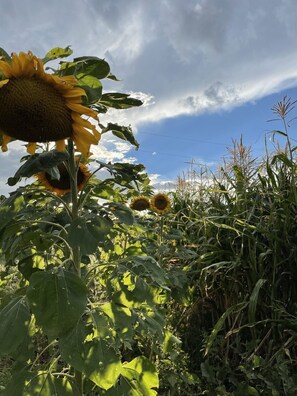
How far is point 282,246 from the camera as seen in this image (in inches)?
95.3

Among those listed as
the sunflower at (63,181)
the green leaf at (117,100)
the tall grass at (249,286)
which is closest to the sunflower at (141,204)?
the tall grass at (249,286)

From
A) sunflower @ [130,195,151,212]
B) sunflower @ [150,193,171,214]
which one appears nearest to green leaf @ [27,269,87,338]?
sunflower @ [150,193,171,214]

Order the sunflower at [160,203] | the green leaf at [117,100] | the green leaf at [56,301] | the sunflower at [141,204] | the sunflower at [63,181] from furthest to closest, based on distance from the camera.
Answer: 1. the sunflower at [141,204]
2. the sunflower at [160,203]
3. the sunflower at [63,181]
4. the green leaf at [117,100]
5. the green leaf at [56,301]

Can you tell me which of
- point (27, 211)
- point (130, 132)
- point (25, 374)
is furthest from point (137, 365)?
point (130, 132)

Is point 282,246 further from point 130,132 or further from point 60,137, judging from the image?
point 60,137

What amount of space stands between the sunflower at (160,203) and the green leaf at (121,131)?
1.51 meters

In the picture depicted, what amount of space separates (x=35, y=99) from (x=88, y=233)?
1.30 ft

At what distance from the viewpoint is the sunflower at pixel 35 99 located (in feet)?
3.66

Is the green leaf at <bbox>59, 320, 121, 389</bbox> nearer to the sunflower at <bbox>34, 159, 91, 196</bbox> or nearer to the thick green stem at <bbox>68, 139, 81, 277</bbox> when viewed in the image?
the thick green stem at <bbox>68, 139, 81, 277</bbox>

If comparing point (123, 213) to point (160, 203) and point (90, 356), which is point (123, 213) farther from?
point (160, 203)

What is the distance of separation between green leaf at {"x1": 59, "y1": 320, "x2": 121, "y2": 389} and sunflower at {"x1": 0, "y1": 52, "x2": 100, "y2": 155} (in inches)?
22.5

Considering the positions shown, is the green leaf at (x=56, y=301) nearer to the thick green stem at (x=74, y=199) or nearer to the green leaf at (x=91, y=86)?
the thick green stem at (x=74, y=199)

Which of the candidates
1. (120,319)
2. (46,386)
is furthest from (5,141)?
(46,386)

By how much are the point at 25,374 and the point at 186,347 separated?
140 centimetres
